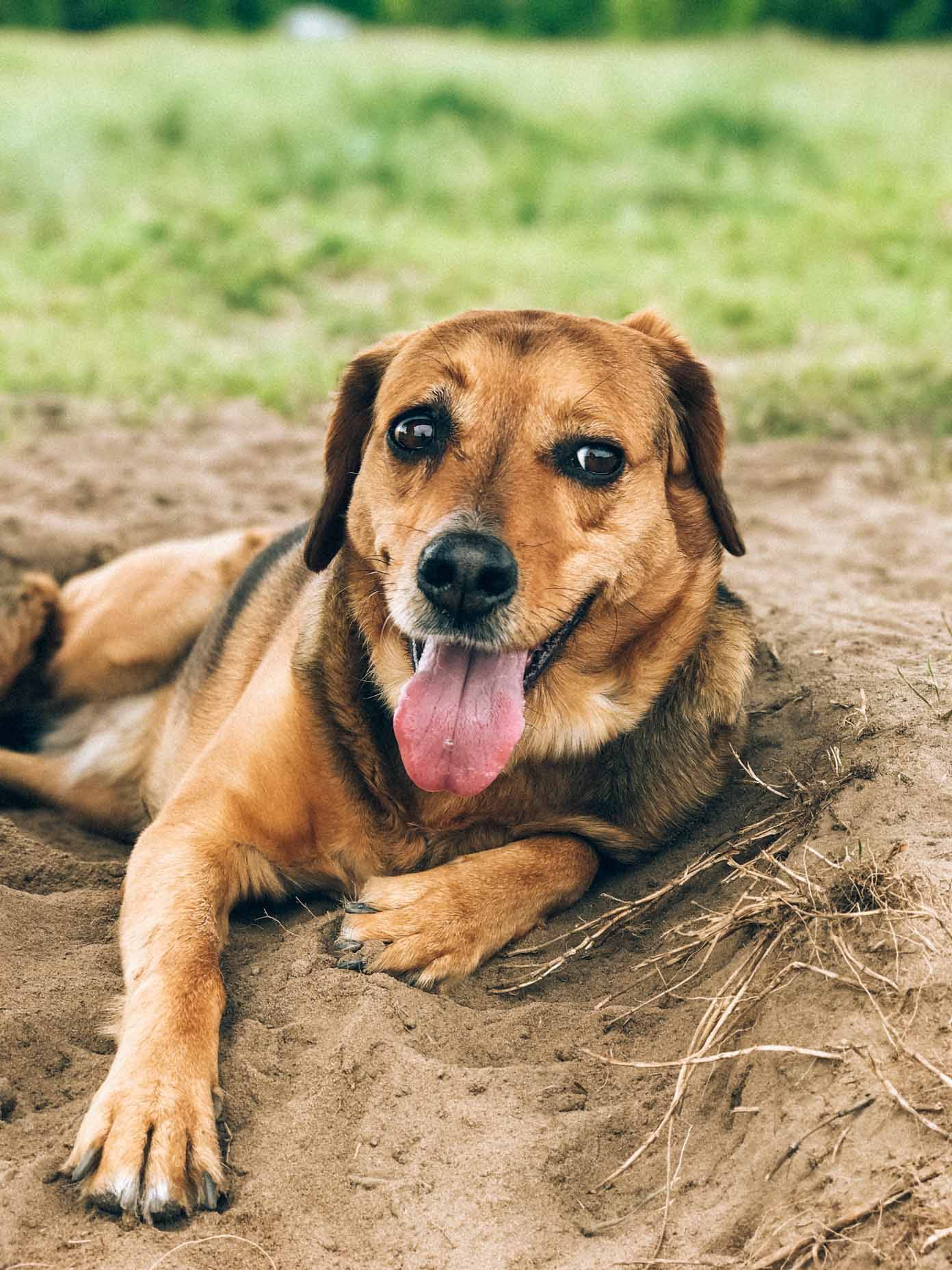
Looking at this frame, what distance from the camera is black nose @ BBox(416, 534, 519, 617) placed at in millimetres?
3137

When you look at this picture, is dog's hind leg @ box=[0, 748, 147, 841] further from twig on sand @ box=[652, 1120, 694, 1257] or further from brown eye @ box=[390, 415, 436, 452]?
twig on sand @ box=[652, 1120, 694, 1257]

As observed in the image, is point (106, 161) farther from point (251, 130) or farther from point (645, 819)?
point (645, 819)

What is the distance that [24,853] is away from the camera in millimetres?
3998

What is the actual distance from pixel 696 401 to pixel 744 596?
A: 65.7 inches

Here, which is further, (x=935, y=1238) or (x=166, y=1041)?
(x=166, y=1041)

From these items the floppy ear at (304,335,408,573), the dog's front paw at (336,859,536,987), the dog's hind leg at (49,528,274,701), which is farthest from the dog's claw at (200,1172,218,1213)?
the dog's hind leg at (49,528,274,701)

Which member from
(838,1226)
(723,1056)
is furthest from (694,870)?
(838,1226)

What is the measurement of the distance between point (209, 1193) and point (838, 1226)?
1206mm

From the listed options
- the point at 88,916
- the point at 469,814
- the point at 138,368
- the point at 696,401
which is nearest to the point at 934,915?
the point at 469,814

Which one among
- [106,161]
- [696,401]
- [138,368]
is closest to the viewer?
[696,401]

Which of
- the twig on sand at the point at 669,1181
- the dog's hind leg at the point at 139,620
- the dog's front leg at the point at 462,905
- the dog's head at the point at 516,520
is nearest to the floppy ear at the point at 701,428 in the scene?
the dog's head at the point at 516,520

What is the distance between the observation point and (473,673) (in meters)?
3.37

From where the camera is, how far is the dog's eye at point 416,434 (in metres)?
3.62

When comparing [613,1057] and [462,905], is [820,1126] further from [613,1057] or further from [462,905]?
[462,905]
